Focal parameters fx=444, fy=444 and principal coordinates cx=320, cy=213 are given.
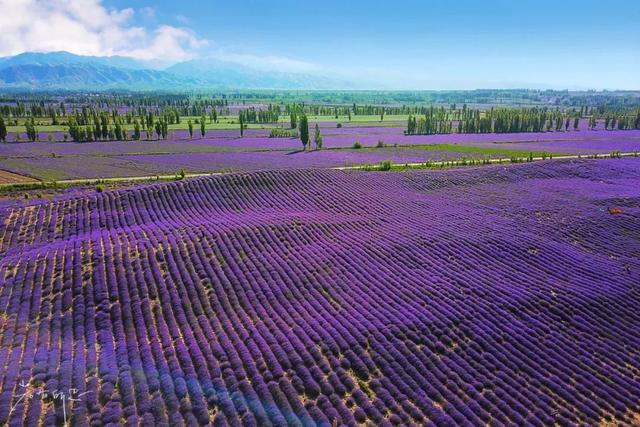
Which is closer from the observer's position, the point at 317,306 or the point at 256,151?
the point at 317,306

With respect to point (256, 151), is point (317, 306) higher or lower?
lower

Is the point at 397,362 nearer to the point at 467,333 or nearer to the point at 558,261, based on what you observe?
the point at 467,333

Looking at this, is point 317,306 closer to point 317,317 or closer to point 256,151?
point 317,317

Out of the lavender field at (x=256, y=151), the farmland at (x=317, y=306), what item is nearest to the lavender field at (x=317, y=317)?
the farmland at (x=317, y=306)

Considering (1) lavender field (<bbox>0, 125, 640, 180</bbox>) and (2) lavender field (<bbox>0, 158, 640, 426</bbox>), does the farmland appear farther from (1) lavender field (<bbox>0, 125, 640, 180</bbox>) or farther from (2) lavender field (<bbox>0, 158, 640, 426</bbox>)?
(1) lavender field (<bbox>0, 125, 640, 180</bbox>)

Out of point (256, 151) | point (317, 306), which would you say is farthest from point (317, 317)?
point (256, 151)

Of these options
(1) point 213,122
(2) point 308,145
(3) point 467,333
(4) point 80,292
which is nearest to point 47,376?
(4) point 80,292

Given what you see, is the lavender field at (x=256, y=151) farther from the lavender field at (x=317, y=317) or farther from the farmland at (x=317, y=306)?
the lavender field at (x=317, y=317)

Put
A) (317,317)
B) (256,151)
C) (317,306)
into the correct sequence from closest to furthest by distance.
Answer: (317,317) → (317,306) → (256,151)

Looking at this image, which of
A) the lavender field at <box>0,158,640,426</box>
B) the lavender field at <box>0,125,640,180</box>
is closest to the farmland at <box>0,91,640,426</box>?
the lavender field at <box>0,158,640,426</box>

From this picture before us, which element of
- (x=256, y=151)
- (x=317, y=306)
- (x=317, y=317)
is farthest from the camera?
(x=256, y=151)
